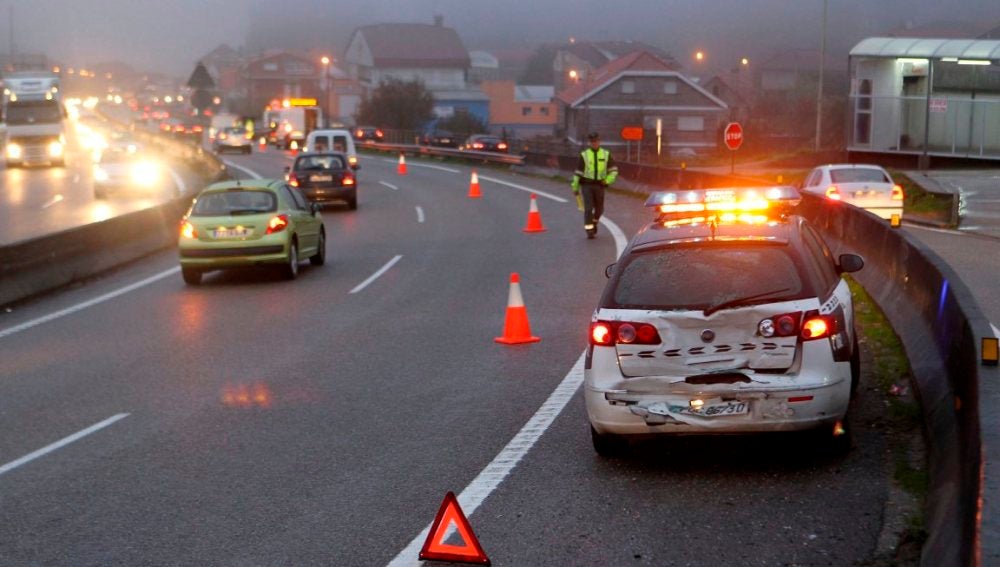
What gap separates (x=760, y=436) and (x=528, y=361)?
381 cm

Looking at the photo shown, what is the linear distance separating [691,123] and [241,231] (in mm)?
81814

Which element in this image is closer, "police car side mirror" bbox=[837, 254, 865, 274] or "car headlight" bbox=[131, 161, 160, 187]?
"police car side mirror" bbox=[837, 254, 865, 274]

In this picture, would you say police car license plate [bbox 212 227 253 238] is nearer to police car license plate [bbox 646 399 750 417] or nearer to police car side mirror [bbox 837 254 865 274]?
police car side mirror [bbox 837 254 865 274]

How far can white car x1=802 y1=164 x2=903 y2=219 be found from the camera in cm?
2783

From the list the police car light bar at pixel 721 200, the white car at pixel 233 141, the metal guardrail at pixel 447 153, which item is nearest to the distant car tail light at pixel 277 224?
the police car light bar at pixel 721 200

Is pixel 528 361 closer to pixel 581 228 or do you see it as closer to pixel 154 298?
pixel 154 298

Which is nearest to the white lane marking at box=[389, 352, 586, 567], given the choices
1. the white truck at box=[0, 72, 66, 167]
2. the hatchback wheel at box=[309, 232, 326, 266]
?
the hatchback wheel at box=[309, 232, 326, 266]

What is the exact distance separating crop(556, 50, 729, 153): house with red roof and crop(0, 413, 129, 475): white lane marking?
86200mm

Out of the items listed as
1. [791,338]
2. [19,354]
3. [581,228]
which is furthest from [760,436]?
[581,228]

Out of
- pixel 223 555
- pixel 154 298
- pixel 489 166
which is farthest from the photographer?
pixel 489 166

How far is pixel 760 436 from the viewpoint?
8781 millimetres

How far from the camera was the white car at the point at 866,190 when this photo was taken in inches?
→ 1096

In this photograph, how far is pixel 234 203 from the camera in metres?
19.9

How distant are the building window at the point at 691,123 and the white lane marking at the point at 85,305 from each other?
259 feet
